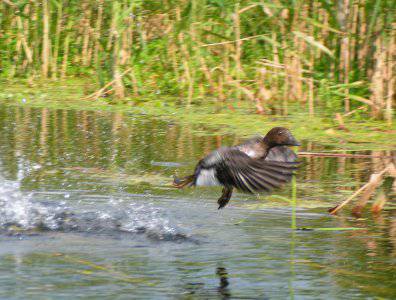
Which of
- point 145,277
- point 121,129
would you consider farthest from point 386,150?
point 145,277

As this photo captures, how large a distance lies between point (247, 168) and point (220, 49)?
544 centimetres

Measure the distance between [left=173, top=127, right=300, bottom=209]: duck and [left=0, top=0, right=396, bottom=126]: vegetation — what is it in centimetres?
355

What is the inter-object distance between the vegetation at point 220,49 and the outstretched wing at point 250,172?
12.9 ft

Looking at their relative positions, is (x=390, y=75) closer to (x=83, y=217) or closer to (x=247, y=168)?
(x=247, y=168)

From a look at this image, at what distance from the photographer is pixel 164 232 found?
5.71 meters

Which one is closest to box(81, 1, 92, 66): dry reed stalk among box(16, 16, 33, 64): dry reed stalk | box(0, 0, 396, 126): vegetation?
box(0, 0, 396, 126): vegetation

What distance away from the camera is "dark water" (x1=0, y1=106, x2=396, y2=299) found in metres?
4.58

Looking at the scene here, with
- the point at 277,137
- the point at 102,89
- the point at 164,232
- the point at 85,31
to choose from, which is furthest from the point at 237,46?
the point at 164,232

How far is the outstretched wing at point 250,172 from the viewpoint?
17.8 feet

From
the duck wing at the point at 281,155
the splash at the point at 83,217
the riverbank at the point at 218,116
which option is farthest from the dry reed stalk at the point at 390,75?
the splash at the point at 83,217

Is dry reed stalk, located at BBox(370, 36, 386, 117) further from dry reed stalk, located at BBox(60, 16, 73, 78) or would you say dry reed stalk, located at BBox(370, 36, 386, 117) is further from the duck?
dry reed stalk, located at BBox(60, 16, 73, 78)

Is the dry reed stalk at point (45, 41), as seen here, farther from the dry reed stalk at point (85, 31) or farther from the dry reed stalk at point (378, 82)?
the dry reed stalk at point (378, 82)

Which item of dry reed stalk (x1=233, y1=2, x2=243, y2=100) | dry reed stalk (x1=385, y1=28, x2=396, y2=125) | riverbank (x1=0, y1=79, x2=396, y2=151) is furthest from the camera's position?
dry reed stalk (x1=233, y1=2, x2=243, y2=100)

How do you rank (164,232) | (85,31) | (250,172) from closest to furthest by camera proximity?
(250,172) → (164,232) → (85,31)
